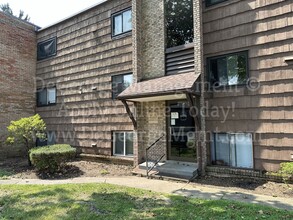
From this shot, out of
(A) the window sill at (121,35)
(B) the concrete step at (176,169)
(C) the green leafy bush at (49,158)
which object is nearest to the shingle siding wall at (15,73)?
(C) the green leafy bush at (49,158)

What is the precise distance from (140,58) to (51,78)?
20.9 feet

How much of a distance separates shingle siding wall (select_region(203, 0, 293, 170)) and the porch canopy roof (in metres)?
1.03

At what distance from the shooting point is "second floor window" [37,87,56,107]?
1338cm

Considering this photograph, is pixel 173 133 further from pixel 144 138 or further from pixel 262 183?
pixel 262 183

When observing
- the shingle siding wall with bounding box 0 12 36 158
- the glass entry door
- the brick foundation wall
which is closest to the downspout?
the glass entry door

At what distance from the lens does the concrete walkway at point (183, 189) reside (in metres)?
5.47

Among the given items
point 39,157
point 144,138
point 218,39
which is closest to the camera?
point 218,39

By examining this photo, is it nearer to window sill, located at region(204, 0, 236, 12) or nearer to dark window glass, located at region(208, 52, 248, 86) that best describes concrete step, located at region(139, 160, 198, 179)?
dark window glass, located at region(208, 52, 248, 86)

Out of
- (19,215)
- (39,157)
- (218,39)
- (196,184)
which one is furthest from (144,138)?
(19,215)

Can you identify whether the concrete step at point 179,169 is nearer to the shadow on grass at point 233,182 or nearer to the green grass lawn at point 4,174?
the shadow on grass at point 233,182

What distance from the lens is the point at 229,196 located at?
19.3ft

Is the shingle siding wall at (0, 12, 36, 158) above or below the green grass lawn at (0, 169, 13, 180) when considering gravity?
above

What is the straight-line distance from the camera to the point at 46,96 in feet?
45.3

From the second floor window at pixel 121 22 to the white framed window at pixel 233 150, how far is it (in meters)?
5.94
